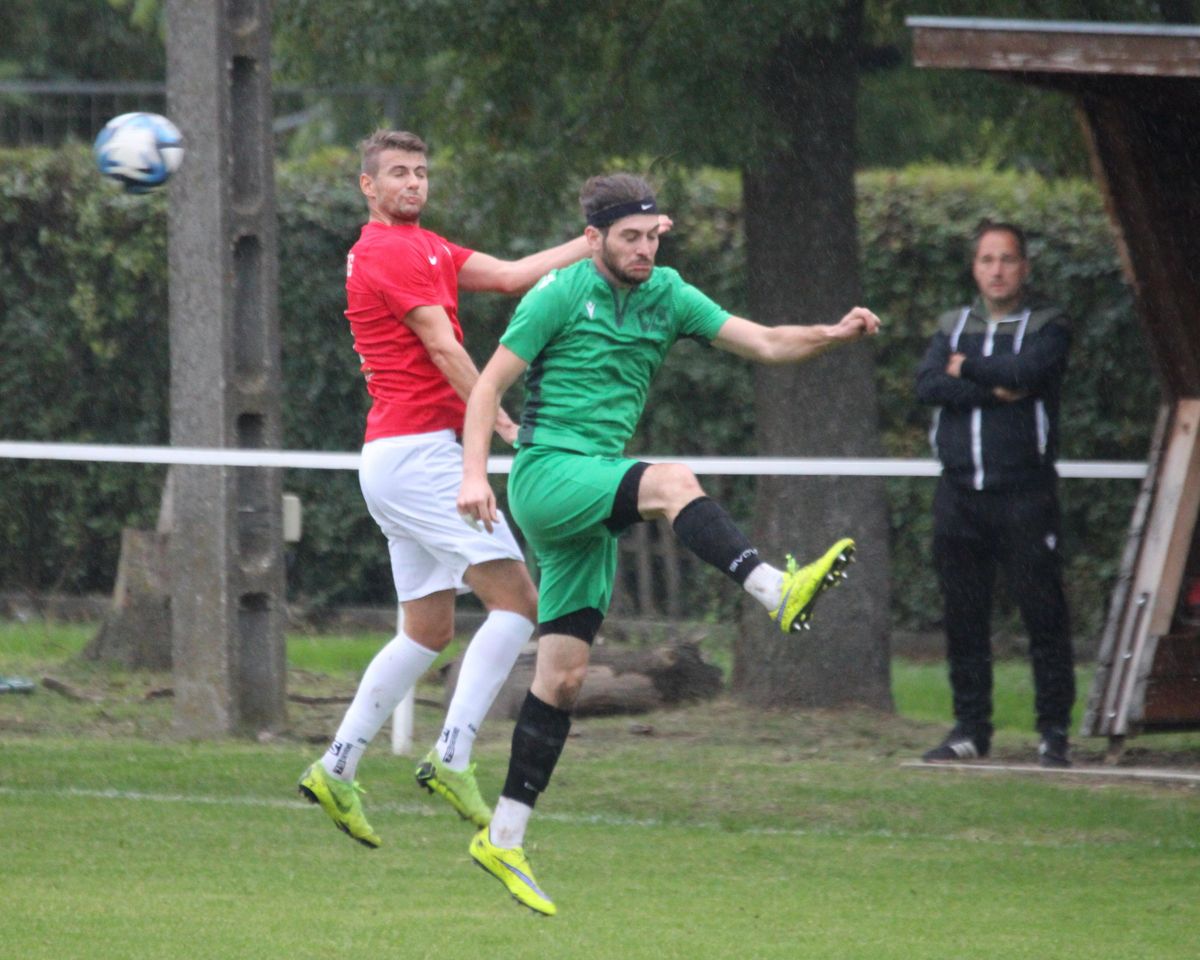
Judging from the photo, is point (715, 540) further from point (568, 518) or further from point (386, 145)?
point (386, 145)

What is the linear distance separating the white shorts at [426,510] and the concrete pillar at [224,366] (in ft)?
10.1

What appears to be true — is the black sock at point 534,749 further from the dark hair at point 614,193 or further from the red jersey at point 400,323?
the dark hair at point 614,193

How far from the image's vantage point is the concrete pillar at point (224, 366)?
34.5ft

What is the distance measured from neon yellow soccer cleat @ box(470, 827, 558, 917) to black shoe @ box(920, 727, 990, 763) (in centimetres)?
349

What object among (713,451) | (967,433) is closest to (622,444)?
(967,433)

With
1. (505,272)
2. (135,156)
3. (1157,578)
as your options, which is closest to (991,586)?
(1157,578)

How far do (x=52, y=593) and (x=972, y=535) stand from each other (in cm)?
858

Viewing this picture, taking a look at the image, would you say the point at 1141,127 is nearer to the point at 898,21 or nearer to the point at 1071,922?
the point at 898,21

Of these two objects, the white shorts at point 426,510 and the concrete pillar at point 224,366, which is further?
the concrete pillar at point 224,366

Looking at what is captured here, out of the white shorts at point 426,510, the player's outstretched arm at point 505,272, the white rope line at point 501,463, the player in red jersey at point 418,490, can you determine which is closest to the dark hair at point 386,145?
the player in red jersey at point 418,490

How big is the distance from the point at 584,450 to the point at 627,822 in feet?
8.30

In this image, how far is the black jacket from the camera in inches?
369

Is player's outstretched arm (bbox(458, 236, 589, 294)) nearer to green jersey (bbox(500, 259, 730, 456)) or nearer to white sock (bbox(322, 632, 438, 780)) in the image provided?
green jersey (bbox(500, 259, 730, 456))

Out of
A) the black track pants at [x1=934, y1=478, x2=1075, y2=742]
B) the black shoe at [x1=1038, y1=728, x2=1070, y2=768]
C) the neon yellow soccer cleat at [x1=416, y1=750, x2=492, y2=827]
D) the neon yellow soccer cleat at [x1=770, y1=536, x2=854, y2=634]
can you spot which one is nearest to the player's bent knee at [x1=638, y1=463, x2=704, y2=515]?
the neon yellow soccer cleat at [x1=770, y1=536, x2=854, y2=634]
